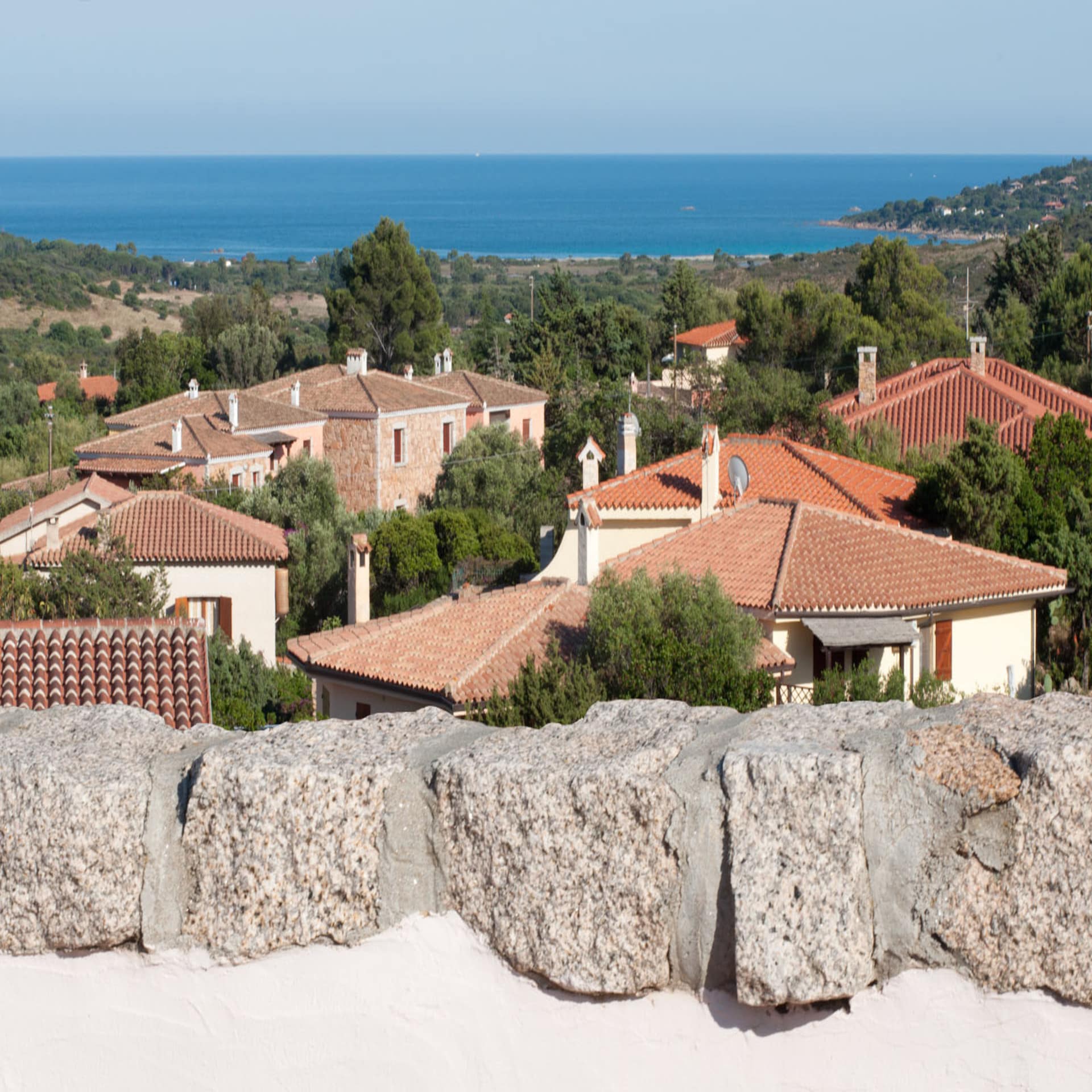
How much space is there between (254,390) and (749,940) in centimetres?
4282

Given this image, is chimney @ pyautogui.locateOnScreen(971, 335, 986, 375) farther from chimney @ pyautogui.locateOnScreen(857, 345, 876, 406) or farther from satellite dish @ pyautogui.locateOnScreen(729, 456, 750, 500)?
satellite dish @ pyautogui.locateOnScreen(729, 456, 750, 500)

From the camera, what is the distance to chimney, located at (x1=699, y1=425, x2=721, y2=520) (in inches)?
874

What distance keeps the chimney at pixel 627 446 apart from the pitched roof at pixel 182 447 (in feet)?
42.1

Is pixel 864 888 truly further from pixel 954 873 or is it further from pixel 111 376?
pixel 111 376

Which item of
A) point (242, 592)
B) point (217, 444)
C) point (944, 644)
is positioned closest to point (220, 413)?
point (217, 444)

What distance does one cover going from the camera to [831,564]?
19.2m

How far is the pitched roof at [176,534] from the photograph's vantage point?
86.9 feet

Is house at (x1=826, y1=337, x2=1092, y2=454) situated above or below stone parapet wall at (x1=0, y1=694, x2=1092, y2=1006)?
below

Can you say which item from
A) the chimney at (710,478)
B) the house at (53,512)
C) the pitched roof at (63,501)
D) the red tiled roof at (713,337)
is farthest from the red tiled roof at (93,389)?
the chimney at (710,478)

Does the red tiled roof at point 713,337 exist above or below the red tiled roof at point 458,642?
above

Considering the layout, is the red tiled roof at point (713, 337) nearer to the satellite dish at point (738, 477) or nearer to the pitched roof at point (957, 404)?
the pitched roof at point (957, 404)

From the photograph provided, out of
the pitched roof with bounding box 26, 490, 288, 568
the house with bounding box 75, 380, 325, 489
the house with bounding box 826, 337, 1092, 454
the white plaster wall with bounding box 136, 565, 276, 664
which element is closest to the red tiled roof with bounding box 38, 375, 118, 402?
the house with bounding box 75, 380, 325, 489

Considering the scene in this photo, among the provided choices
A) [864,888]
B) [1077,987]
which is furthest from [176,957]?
[1077,987]

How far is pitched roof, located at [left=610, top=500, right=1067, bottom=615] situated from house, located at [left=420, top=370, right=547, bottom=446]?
2309cm
